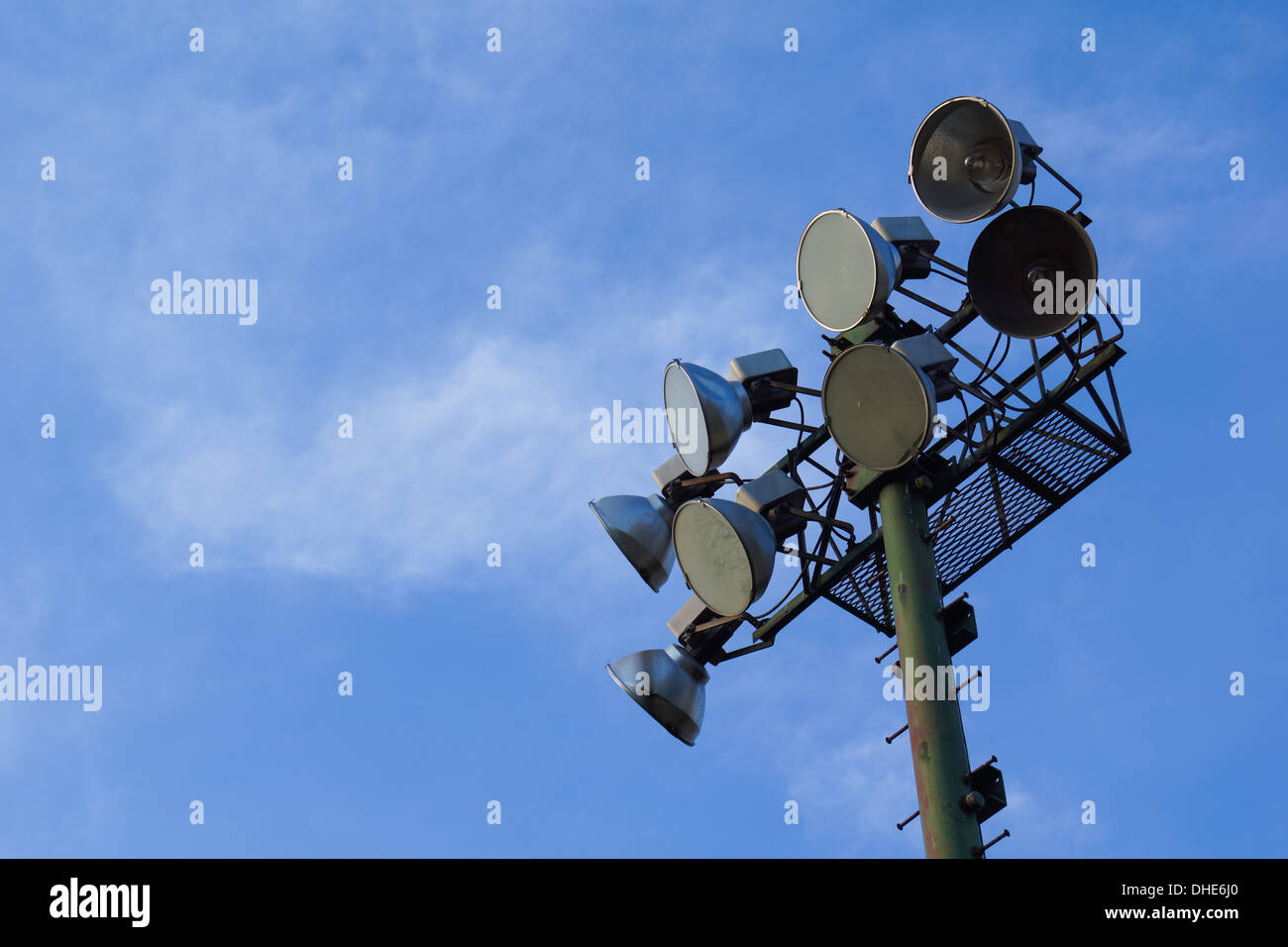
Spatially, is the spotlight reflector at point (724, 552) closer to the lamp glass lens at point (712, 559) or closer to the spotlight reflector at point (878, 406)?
the lamp glass lens at point (712, 559)

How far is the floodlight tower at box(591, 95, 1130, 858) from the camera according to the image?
12.5 meters

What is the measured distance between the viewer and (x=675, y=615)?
14.7 metres

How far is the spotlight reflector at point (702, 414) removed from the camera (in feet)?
45.8

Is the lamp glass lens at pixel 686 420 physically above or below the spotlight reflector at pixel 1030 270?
below

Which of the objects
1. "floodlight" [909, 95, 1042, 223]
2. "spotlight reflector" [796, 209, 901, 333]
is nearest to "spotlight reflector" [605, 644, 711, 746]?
"spotlight reflector" [796, 209, 901, 333]

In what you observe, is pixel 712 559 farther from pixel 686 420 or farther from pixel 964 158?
pixel 964 158

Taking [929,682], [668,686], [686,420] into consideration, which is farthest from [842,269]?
[668,686]

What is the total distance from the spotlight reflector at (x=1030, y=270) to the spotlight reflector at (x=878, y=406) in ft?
4.63

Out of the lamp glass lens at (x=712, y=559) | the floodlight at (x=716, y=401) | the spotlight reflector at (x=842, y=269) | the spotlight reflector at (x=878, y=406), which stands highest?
the spotlight reflector at (x=842, y=269)

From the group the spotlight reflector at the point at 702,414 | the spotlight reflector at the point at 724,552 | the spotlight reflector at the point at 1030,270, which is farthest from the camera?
the spotlight reflector at the point at 702,414

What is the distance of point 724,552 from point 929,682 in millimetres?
2404

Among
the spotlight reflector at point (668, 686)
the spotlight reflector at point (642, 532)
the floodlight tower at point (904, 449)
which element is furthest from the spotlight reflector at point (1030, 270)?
the spotlight reflector at point (668, 686)
